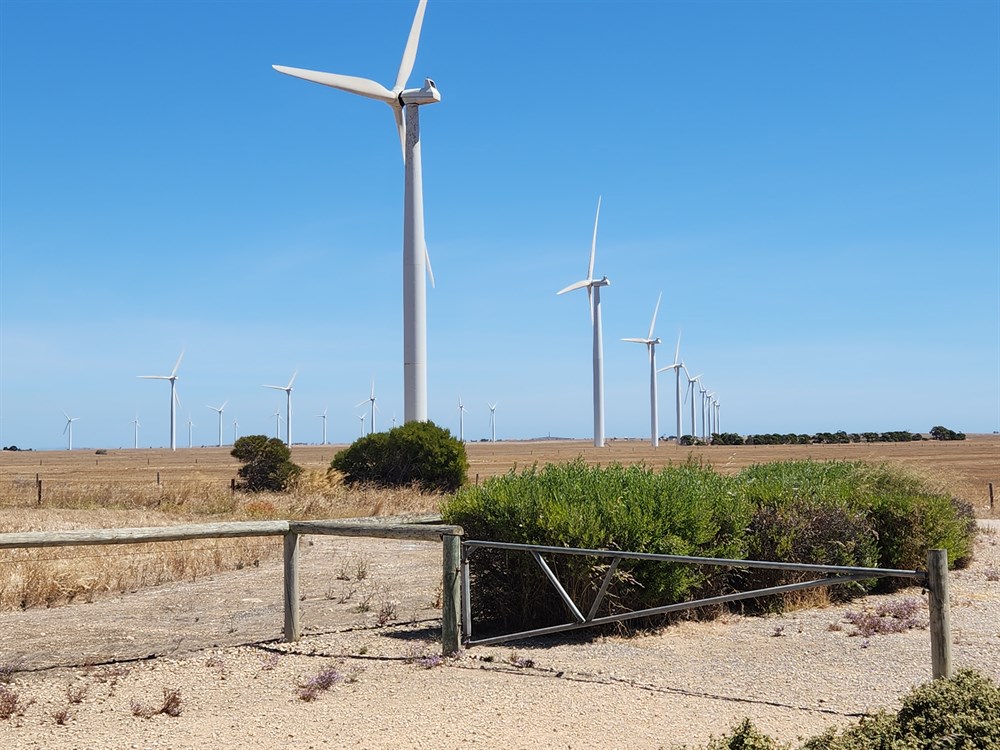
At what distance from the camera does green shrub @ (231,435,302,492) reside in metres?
32.8

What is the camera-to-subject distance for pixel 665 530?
33.3ft

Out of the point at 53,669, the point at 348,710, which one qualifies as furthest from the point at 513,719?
the point at 53,669

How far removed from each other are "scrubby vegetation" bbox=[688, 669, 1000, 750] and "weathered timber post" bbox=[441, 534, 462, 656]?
454 cm

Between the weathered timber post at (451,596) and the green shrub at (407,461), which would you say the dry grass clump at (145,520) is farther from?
the weathered timber post at (451,596)

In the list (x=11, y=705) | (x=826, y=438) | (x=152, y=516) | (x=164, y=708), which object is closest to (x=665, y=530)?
(x=164, y=708)

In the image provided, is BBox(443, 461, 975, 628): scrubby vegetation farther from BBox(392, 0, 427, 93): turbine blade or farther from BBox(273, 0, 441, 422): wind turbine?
BBox(392, 0, 427, 93): turbine blade

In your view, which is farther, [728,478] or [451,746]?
[728,478]

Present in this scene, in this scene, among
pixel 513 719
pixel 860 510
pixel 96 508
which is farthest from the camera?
pixel 96 508

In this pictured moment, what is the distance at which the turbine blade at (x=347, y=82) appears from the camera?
37.7m

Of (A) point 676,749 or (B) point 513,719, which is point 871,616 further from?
(A) point 676,749

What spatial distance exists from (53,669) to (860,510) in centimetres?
1001

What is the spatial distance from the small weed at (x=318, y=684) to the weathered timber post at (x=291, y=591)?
4.83 ft

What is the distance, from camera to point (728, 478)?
44.8 ft

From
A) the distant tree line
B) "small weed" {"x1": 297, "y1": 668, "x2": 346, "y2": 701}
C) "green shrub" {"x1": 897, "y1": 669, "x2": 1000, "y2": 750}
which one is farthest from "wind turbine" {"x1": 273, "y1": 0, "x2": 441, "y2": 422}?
the distant tree line
